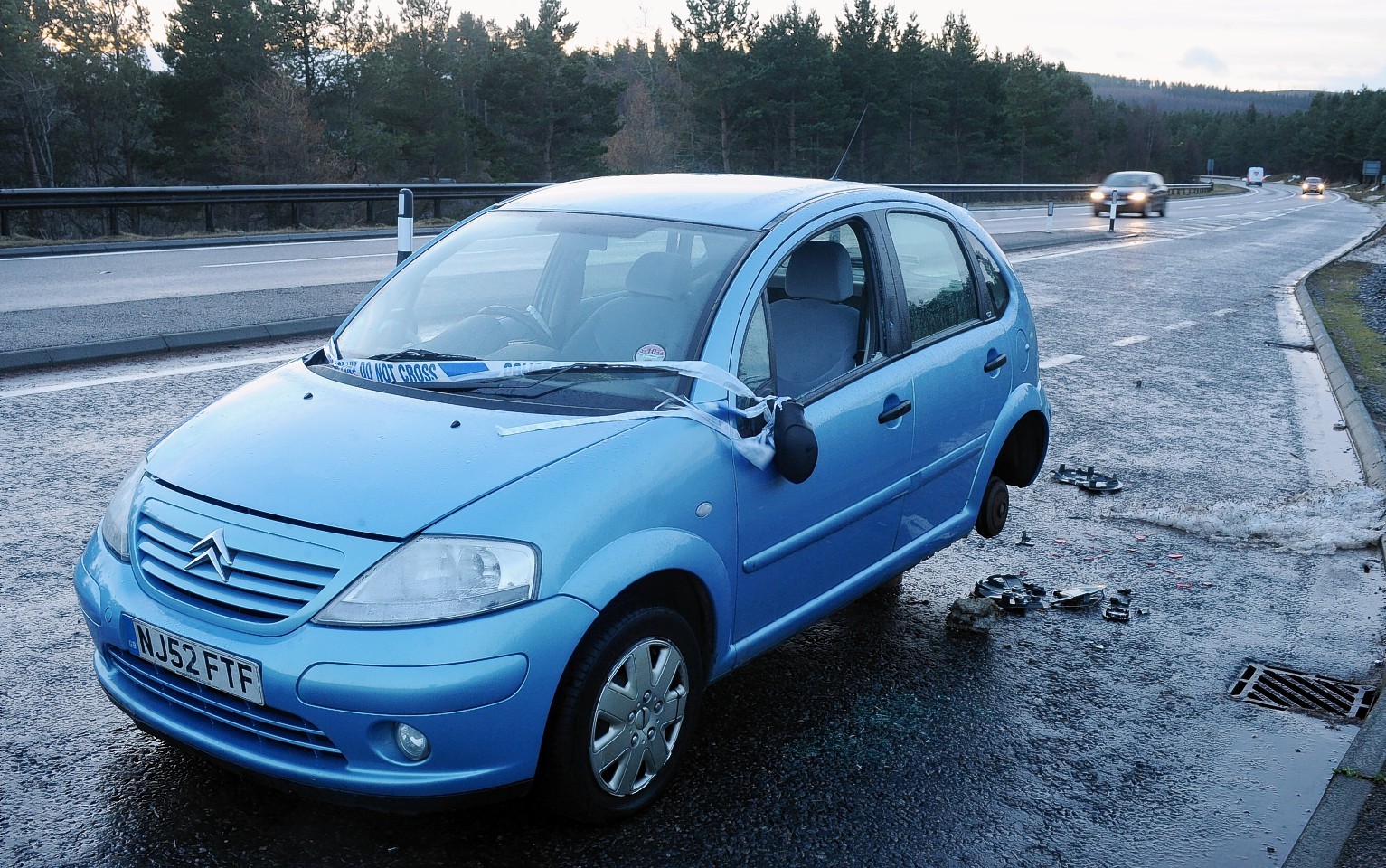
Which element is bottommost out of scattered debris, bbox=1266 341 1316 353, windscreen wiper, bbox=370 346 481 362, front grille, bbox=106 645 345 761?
scattered debris, bbox=1266 341 1316 353

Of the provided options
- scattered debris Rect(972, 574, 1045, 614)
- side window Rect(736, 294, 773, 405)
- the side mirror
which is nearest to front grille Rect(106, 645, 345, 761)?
the side mirror

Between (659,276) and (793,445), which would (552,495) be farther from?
(659,276)

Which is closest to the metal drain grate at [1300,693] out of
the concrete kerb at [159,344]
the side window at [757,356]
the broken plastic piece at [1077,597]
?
the broken plastic piece at [1077,597]

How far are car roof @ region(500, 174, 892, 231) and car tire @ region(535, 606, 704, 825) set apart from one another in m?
1.48

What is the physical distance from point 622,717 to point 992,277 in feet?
9.58

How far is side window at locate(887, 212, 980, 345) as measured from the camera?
444 centimetres

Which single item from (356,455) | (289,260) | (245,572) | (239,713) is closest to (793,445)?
(356,455)

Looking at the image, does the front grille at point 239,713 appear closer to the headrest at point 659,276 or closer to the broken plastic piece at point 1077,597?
the headrest at point 659,276

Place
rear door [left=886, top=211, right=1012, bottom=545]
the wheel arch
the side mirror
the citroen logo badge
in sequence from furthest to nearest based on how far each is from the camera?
the wheel arch → rear door [left=886, top=211, right=1012, bottom=545] → the side mirror → the citroen logo badge

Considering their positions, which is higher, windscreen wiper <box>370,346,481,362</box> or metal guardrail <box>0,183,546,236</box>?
metal guardrail <box>0,183,546,236</box>

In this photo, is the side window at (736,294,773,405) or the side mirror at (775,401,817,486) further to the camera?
the side window at (736,294,773,405)

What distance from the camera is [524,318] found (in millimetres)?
3988

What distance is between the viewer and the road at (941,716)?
313 cm

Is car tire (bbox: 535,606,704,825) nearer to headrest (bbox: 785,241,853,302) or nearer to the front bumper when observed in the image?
the front bumper
